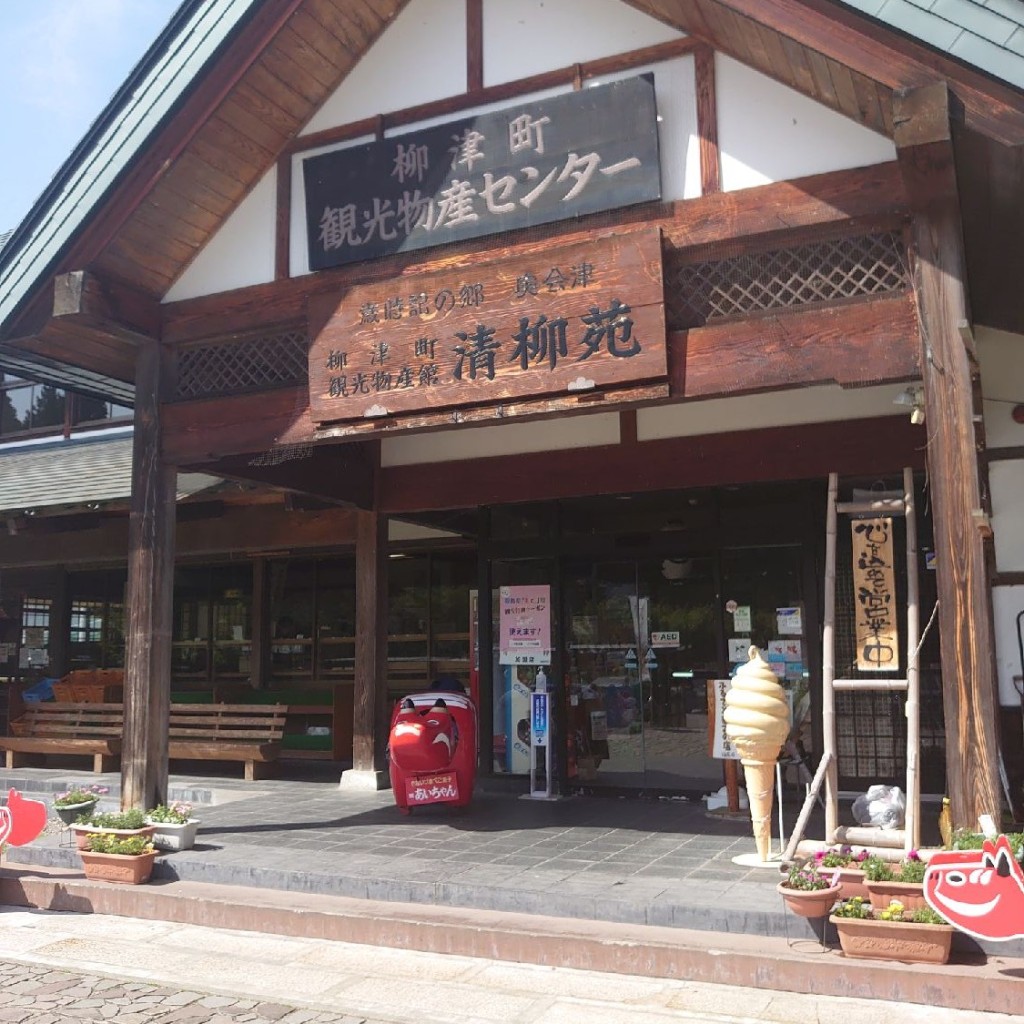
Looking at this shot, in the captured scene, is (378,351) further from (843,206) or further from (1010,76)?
(1010,76)

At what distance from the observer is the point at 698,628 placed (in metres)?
9.55

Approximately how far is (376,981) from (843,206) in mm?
5015

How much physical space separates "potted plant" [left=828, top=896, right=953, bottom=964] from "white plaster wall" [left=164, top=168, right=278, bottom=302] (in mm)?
5848

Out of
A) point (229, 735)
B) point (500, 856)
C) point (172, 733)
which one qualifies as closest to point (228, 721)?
point (229, 735)

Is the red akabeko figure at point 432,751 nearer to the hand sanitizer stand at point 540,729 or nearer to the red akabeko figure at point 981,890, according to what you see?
the hand sanitizer stand at point 540,729

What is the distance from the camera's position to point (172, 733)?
39.5ft

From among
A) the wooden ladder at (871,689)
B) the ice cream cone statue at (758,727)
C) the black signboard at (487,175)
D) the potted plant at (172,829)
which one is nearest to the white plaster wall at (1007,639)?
the wooden ladder at (871,689)

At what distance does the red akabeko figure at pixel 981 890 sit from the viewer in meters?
4.40

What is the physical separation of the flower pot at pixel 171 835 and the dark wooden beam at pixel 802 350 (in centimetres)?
480

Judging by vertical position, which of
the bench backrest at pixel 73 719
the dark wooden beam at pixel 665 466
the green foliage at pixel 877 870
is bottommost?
the green foliage at pixel 877 870

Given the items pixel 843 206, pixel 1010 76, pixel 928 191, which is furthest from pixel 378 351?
pixel 1010 76

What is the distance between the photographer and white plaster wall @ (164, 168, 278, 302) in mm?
7738

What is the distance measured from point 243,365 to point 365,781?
461 cm

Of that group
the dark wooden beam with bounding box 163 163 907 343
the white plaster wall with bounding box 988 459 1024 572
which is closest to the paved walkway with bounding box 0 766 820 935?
the white plaster wall with bounding box 988 459 1024 572
